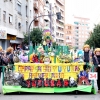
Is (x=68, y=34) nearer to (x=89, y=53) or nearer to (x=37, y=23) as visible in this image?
(x=37, y=23)

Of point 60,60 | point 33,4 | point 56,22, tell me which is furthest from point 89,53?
point 56,22

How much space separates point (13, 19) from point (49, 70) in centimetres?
3038

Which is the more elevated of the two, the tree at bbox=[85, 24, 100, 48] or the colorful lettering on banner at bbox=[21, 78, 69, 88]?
the tree at bbox=[85, 24, 100, 48]

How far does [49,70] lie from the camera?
11062 millimetres

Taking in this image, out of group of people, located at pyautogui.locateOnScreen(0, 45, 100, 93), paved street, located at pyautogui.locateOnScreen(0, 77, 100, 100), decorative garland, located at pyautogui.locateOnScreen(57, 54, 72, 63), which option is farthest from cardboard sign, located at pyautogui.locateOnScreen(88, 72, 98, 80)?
decorative garland, located at pyautogui.locateOnScreen(57, 54, 72, 63)

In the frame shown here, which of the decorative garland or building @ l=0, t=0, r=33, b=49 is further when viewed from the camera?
building @ l=0, t=0, r=33, b=49

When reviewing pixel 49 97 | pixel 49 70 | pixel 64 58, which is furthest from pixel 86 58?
pixel 49 97

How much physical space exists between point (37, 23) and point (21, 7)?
55.6ft

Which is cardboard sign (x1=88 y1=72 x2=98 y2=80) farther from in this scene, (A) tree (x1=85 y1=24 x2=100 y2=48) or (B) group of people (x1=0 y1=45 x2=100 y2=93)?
(A) tree (x1=85 y1=24 x2=100 y2=48)

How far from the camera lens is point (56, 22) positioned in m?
108

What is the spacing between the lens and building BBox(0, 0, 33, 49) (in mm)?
35341

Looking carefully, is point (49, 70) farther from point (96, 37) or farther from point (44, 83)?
point (96, 37)

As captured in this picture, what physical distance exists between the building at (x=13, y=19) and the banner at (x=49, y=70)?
22900 mm

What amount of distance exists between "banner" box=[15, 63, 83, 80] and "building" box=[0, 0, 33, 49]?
22.9m
